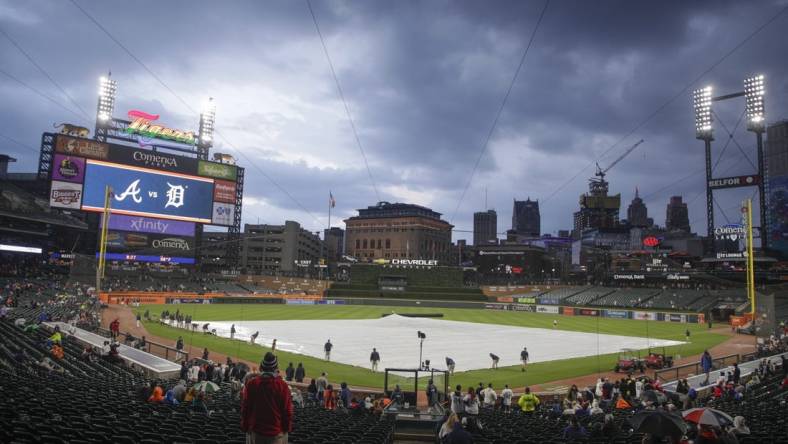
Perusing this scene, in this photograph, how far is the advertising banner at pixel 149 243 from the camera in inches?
3063

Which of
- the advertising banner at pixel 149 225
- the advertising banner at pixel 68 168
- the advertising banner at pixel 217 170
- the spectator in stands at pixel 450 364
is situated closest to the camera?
the spectator in stands at pixel 450 364

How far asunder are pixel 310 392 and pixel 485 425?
9285 mm

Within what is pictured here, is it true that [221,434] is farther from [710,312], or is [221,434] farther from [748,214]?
[710,312]

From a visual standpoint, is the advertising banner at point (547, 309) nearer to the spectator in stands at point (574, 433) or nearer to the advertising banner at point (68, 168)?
the spectator in stands at point (574, 433)

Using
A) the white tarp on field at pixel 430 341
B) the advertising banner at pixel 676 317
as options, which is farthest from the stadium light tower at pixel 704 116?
the white tarp on field at pixel 430 341

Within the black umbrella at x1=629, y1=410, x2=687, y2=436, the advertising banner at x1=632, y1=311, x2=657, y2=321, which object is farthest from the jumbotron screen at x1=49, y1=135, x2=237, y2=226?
the black umbrella at x1=629, y1=410, x2=687, y2=436

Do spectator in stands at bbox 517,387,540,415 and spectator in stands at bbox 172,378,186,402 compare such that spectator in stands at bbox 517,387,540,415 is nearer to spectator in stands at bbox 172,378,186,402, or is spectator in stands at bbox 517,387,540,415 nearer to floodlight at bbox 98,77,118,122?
spectator in stands at bbox 172,378,186,402

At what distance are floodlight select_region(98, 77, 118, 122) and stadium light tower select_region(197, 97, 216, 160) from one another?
14.8m

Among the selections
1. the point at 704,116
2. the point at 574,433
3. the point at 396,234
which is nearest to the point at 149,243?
the point at 574,433

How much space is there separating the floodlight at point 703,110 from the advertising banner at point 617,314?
31.4 metres

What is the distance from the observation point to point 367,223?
175875mm

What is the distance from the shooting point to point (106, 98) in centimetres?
8381

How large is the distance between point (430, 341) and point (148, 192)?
59945mm

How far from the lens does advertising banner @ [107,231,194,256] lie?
7781 centimetres
